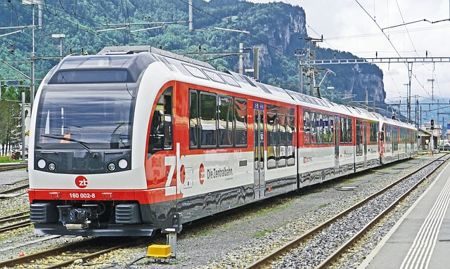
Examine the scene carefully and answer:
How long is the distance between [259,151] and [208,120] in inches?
164

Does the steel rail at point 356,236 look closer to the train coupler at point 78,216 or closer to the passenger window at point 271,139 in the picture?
the passenger window at point 271,139

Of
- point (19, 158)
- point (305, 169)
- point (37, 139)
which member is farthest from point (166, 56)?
point (19, 158)

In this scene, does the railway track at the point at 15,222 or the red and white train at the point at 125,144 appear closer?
the red and white train at the point at 125,144

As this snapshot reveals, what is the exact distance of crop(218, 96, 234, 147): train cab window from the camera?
52.5ft

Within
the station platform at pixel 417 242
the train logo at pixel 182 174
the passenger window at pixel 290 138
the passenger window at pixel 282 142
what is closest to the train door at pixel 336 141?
the passenger window at pixel 290 138

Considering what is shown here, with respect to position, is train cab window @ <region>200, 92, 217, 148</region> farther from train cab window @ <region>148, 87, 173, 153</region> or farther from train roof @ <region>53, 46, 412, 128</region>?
train cab window @ <region>148, 87, 173, 153</region>

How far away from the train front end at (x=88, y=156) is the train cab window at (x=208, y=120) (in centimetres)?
229

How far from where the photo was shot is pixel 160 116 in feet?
42.9

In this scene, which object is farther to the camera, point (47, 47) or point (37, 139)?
point (47, 47)

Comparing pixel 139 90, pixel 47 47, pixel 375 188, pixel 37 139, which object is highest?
pixel 47 47

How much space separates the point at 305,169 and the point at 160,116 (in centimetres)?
1299

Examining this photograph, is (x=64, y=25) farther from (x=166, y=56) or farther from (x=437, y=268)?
(x=437, y=268)

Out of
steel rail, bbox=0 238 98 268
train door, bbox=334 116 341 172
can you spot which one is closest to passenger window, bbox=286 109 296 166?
train door, bbox=334 116 341 172

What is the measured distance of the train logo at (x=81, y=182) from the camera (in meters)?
12.6
